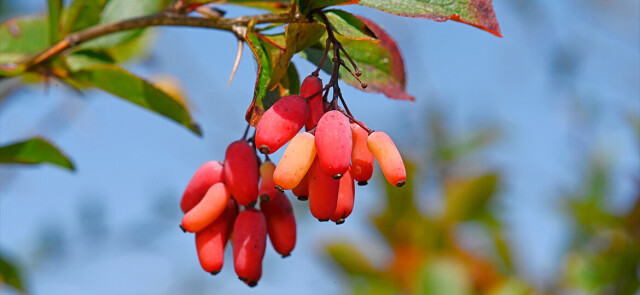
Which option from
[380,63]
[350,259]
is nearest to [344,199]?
[380,63]

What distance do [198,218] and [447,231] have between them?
203 cm

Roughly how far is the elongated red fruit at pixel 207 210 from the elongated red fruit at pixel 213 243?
0.06ft

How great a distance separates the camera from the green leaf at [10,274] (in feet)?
5.44

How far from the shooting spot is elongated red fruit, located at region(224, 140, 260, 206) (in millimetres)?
926

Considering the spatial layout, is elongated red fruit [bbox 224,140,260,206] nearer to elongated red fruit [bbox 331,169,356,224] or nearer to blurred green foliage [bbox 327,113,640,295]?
elongated red fruit [bbox 331,169,356,224]

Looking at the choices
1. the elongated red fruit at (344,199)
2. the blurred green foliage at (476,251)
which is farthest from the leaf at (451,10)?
the blurred green foliage at (476,251)

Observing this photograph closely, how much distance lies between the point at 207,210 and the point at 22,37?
2.60 ft

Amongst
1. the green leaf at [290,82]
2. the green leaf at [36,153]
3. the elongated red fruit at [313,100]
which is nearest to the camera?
the elongated red fruit at [313,100]

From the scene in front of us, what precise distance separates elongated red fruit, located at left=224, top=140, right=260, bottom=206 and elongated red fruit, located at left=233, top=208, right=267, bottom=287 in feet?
0.07

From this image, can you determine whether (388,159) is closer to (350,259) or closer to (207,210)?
(207,210)

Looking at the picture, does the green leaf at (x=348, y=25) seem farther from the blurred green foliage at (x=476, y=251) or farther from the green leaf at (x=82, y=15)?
the blurred green foliage at (x=476, y=251)

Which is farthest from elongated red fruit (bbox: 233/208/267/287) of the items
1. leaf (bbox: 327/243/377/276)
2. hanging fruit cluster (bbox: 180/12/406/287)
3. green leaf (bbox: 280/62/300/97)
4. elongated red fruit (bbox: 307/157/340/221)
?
leaf (bbox: 327/243/377/276)

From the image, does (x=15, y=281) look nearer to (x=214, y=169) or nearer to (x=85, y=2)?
(x=85, y=2)

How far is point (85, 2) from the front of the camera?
134cm
